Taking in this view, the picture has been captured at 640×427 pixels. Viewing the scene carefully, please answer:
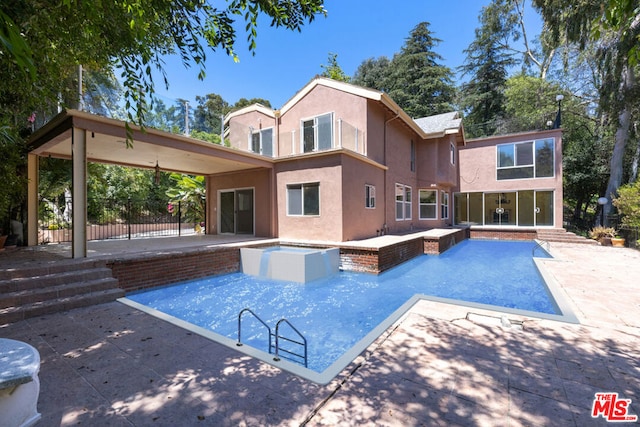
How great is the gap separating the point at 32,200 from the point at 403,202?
15.1 metres

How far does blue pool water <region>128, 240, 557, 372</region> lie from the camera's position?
496cm

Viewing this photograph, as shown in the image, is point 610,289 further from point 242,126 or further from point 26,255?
point 242,126

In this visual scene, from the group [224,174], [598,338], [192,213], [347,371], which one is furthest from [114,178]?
[598,338]

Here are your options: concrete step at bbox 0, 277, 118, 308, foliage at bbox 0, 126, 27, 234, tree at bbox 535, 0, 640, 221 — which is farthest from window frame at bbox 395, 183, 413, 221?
foliage at bbox 0, 126, 27, 234

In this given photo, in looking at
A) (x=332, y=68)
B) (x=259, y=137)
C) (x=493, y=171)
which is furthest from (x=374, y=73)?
(x=259, y=137)

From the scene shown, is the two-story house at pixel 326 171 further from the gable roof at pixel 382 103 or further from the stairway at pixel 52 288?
the stairway at pixel 52 288

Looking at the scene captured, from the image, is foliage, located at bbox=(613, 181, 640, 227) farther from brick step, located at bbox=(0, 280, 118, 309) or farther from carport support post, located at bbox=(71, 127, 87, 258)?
carport support post, located at bbox=(71, 127, 87, 258)

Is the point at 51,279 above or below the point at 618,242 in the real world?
above

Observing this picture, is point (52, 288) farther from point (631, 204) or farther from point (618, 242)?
point (618, 242)

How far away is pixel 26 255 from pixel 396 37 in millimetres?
33050

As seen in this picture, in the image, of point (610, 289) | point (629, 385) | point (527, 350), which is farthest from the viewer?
point (610, 289)

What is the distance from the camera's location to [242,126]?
46.6 feet

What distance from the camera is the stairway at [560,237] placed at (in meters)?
13.6

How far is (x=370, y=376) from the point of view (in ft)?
9.34
